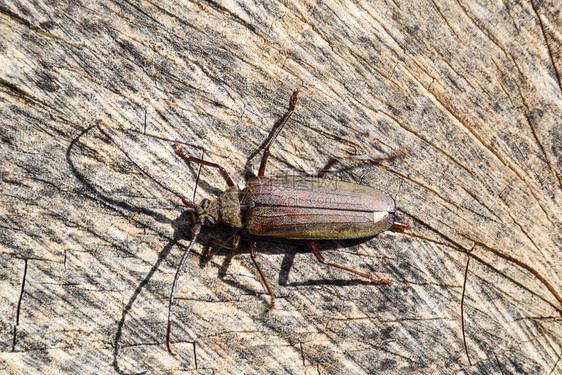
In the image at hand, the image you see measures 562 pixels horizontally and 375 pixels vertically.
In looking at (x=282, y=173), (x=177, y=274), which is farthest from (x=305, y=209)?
(x=177, y=274)

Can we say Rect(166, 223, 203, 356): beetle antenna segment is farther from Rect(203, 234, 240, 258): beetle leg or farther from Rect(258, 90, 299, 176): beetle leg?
Rect(258, 90, 299, 176): beetle leg

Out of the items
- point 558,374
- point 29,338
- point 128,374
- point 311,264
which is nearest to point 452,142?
point 311,264

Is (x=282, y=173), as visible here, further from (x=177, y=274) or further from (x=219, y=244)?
(x=177, y=274)

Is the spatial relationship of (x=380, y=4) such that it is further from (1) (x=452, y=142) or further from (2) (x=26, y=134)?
(2) (x=26, y=134)

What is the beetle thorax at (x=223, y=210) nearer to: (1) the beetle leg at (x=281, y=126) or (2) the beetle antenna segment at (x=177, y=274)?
(2) the beetle antenna segment at (x=177, y=274)

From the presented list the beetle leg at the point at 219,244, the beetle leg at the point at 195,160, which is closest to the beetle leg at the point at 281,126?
the beetle leg at the point at 195,160
